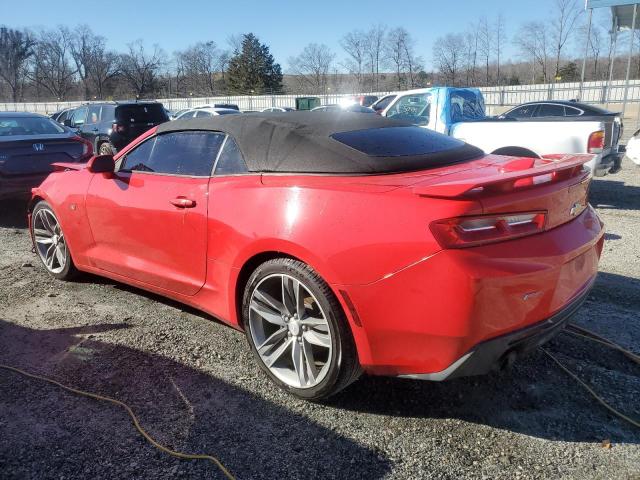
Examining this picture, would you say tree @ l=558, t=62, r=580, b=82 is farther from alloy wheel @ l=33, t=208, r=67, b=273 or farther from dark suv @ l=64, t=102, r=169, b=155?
alloy wheel @ l=33, t=208, r=67, b=273

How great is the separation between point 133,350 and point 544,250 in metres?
2.56

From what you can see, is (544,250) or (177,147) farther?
(177,147)

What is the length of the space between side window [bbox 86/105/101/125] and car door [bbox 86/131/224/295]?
11.9m

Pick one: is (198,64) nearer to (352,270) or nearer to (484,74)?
(484,74)

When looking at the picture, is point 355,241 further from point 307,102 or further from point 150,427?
point 307,102

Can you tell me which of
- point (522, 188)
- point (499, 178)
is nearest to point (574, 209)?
point (522, 188)

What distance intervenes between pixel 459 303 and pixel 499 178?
24.4 inches

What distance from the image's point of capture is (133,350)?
3.45 metres

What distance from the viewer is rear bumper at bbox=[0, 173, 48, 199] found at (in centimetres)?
715

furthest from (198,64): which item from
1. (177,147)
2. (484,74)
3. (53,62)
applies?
(177,147)

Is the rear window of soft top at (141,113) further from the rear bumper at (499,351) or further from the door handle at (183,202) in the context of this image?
the rear bumper at (499,351)

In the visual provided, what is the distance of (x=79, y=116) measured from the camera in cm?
1548

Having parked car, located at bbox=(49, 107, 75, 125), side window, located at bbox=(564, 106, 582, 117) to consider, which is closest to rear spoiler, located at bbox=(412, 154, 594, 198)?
side window, located at bbox=(564, 106, 582, 117)

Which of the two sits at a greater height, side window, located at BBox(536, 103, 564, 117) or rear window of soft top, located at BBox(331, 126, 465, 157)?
rear window of soft top, located at BBox(331, 126, 465, 157)
